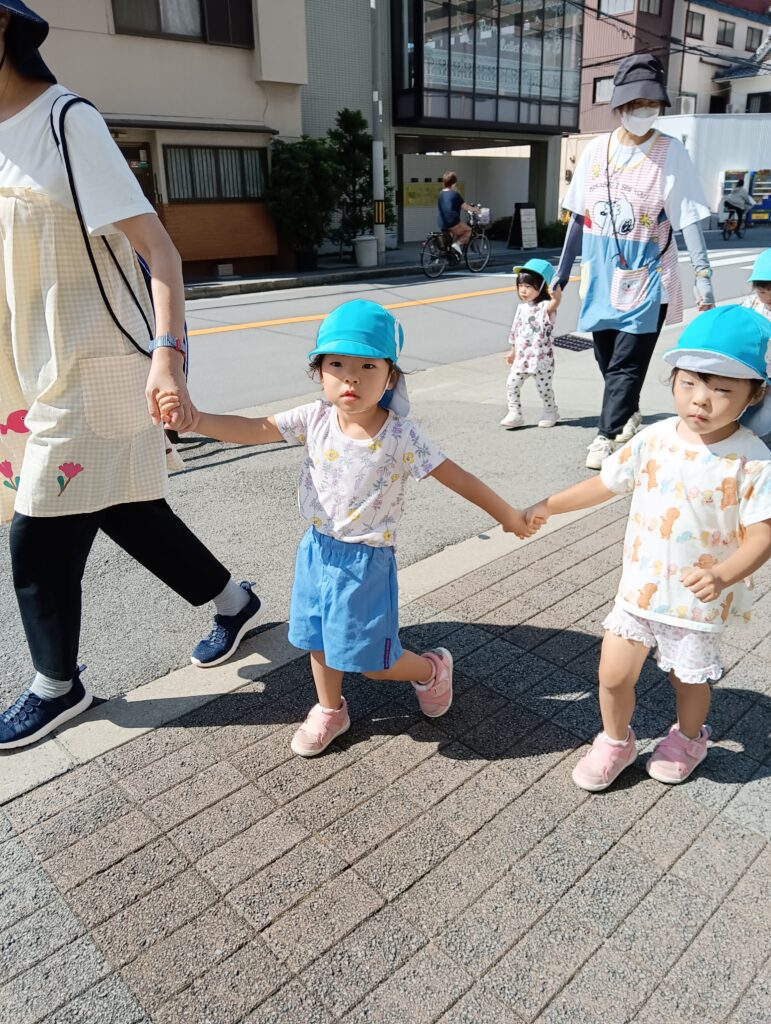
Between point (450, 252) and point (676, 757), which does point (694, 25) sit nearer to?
point (450, 252)

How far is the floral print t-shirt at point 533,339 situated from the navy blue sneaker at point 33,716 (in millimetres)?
4096

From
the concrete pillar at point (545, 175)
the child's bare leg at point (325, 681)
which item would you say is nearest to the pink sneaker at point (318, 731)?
the child's bare leg at point (325, 681)

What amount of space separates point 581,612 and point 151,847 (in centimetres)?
190

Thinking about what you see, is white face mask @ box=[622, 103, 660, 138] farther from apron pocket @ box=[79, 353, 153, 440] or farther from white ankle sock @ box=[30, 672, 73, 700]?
white ankle sock @ box=[30, 672, 73, 700]

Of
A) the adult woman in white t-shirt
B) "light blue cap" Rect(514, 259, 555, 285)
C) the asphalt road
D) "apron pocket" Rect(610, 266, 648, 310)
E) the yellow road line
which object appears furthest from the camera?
the yellow road line

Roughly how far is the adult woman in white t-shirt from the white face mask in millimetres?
3133

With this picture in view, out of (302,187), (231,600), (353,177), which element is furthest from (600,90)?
(231,600)

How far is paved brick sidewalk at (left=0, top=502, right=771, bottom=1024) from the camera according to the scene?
5.82ft

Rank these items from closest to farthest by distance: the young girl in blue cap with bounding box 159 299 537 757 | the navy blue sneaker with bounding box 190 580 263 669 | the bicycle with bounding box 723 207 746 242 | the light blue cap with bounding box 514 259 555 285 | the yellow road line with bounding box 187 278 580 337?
the young girl in blue cap with bounding box 159 299 537 757
the navy blue sneaker with bounding box 190 580 263 669
the light blue cap with bounding box 514 259 555 285
the yellow road line with bounding box 187 278 580 337
the bicycle with bounding box 723 207 746 242

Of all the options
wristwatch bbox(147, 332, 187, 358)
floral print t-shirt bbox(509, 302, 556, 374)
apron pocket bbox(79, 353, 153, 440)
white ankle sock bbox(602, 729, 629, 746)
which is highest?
wristwatch bbox(147, 332, 187, 358)

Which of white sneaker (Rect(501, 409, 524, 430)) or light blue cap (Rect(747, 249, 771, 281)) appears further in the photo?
white sneaker (Rect(501, 409, 524, 430))

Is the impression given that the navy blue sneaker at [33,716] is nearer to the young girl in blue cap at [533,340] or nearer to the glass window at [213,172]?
the young girl in blue cap at [533,340]

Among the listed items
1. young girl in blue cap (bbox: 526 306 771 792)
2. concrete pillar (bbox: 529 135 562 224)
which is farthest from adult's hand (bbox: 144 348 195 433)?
concrete pillar (bbox: 529 135 562 224)

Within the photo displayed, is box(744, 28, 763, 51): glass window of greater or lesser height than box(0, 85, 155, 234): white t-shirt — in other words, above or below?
above
